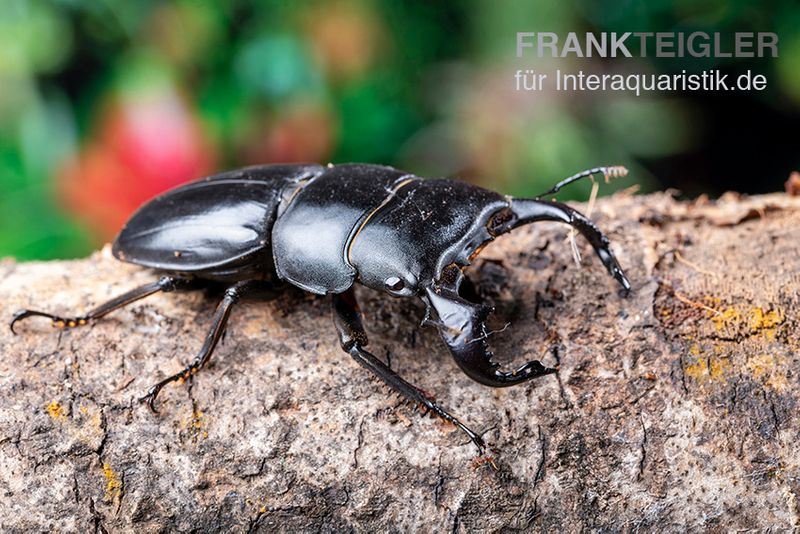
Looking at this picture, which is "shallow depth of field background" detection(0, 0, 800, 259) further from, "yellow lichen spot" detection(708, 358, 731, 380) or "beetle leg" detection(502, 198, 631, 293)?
"yellow lichen spot" detection(708, 358, 731, 380)

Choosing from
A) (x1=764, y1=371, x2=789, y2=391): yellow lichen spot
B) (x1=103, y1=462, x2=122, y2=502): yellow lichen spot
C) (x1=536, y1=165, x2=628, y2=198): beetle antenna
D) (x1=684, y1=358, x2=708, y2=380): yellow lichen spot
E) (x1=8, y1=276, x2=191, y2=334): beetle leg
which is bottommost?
(x1=103, y1=462, x2=122, y2=502): yellow lichen spot

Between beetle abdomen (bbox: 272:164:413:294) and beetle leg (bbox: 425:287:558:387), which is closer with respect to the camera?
beetle leg (bbox: 425:287:558:387)

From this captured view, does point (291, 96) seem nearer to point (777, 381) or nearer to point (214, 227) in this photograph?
point (214, 227)

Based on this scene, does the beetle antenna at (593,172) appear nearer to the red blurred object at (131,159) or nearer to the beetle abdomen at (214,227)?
the beetle abdomen at (214,227)

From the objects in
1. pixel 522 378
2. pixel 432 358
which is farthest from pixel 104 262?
pixel 522 378

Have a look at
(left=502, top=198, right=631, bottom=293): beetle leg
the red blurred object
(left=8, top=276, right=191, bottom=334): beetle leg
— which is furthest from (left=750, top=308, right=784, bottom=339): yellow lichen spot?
the red blurred object

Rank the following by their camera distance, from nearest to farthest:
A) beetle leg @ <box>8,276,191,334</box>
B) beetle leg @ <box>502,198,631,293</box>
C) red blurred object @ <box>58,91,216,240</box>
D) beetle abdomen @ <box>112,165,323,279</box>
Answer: beetle leg @ <box>502,198,631,293</box> < beetle leg @ <box>8,276,191,334</box> < beetle abdomen @ <box>112,165,323,279</box> < red blurred object @ <box>58,91,216,240</box>
